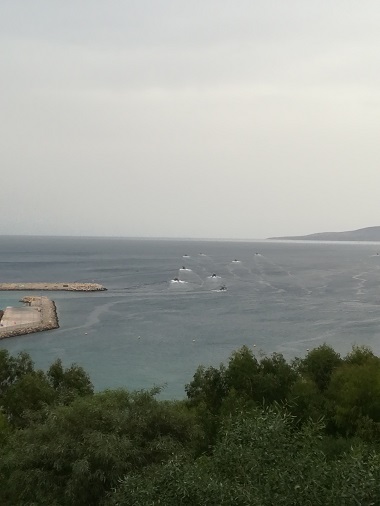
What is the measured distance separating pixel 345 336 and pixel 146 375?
16236mm

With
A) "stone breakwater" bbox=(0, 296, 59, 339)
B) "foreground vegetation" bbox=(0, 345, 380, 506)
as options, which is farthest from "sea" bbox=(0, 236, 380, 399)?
"foreground vegetation" bbox=(0, 345, 380, 506)

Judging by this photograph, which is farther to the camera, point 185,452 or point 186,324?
point 186,324

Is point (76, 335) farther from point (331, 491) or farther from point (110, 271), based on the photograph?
point (110, 271)

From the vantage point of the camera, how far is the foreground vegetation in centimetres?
620

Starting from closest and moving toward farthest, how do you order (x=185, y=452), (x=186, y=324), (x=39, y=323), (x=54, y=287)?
(x=185, y=452)
(x=186, y=324)
(x=39, y=323)
(x=54, y=287)

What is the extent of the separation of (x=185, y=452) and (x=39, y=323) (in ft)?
114

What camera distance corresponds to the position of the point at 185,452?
9297mm

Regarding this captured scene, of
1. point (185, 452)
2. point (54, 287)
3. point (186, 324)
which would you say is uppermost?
point (185, 452)

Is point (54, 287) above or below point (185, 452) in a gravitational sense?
below

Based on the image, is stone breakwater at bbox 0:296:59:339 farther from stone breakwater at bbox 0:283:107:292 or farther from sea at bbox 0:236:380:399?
stone breakwater at bbox 0:283:107:292

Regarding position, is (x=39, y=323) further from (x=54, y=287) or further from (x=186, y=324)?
(x=54, y=287)

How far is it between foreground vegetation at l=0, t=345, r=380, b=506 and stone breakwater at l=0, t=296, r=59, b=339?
23957 mm

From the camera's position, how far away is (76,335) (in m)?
38.3

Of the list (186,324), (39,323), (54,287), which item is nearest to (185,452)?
(186,324)
